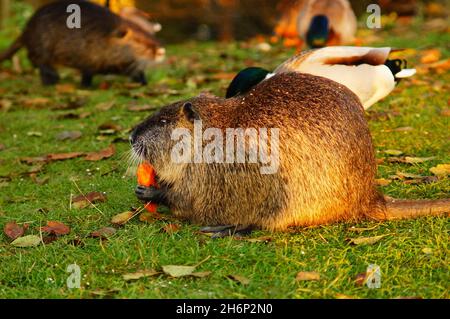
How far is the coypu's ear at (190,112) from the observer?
3.51 m

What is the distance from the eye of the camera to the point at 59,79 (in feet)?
26.0

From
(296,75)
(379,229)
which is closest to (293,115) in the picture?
(296,75)

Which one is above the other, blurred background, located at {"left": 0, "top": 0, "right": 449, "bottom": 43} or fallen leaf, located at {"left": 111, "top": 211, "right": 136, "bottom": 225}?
blurred background, located at {"left": 0, "top": 0, "right": 449, "bottom": 43}

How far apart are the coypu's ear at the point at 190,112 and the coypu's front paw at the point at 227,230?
55cm

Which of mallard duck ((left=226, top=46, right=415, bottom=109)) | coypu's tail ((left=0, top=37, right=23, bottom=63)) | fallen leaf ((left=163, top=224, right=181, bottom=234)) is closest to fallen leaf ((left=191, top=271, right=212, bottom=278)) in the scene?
fallen leaf ((left=163, top=224, right=181, bottom=234))

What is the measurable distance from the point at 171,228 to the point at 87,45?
15.4 ft

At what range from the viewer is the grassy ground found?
2756 mm

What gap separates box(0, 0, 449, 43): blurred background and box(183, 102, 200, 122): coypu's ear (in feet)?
21.0

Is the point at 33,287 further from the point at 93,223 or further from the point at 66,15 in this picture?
the point at 66,15

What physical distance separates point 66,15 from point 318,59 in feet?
12.9

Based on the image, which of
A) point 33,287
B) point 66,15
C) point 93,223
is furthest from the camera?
point 66,15

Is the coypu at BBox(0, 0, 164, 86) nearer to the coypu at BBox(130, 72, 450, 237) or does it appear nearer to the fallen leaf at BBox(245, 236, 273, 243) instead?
the coypu at BBox(130, 72, 450, 237)

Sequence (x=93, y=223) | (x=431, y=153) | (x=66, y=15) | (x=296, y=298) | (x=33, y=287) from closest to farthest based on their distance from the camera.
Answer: (x=296, y=298)
(x=33, y=287)
(x=93, y=223)
(x=431, y=153)
(x=66, y=15)

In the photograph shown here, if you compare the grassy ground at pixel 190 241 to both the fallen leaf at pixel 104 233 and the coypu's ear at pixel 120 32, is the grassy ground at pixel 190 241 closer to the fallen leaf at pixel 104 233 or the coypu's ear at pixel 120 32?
the fallen leaf at pixel 104 233
